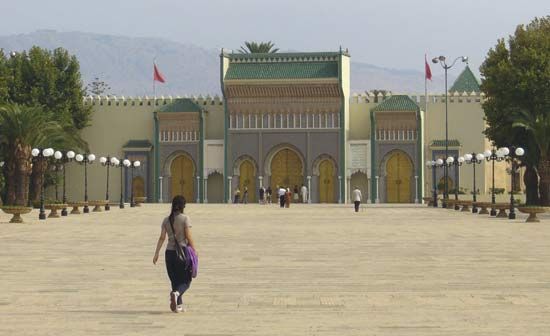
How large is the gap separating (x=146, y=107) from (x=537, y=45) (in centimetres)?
2978

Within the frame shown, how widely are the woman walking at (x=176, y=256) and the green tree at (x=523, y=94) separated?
34709 millimetres

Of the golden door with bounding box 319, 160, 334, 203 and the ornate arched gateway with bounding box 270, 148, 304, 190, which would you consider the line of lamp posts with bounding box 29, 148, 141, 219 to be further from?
the golden door with bounding box 319, 160, 334, 203

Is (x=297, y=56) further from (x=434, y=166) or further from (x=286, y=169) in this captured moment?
(x=434, y=166)

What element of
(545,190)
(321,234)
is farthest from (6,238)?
(545,190)

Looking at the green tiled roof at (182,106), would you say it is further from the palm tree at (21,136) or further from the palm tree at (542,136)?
the palm tree at (542,136)

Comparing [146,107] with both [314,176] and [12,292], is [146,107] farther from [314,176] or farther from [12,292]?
[12,292]

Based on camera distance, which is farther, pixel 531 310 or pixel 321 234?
pixel 321 234

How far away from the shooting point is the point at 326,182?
6794cm

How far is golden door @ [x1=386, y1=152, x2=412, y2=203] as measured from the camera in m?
67.2

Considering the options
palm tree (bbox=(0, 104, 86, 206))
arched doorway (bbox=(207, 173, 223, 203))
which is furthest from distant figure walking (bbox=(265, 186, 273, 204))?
palm tree (bbox=(0, 104, 86, 206))

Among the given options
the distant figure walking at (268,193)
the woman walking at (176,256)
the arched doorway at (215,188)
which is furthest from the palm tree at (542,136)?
the woman walking at (176,256)

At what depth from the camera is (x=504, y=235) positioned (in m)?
27.4

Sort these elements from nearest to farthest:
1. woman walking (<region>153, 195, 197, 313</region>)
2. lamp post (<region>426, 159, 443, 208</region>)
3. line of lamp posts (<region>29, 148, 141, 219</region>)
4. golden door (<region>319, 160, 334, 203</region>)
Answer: woman walking (<region>153, 195, 197, 313</region>) < line of lamp posts (<region>29, 148, 141, 219</region>) < lamp post (<region>426, 159, 443, 208</region>) < golden door (<region>319, 160, 334, 203</region>)

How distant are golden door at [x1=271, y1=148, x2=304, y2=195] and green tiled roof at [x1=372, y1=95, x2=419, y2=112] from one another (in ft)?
18.7
